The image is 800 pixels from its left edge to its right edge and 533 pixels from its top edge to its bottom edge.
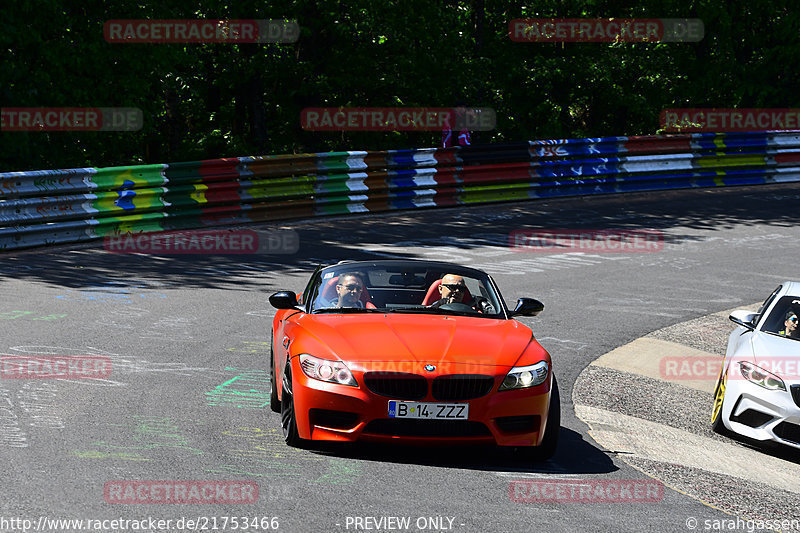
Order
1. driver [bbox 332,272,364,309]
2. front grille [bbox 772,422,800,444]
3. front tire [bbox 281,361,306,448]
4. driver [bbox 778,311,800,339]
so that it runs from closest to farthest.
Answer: front tire [bbox 281,361,306,448] < front grille [bbox 772,422,800,444] < driver [bbox 332,272,364,309] < driver [bbox 778,311,800,339]

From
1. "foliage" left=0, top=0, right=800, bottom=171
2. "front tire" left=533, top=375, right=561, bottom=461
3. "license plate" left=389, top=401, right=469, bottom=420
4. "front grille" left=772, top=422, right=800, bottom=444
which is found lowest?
"front grille" left=772, top=422, right=800, bottom=444

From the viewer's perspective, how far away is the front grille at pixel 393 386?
7.43m

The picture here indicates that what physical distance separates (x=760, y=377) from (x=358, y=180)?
13.5 m

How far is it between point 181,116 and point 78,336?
62.2ft

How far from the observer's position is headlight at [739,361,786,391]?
8.96 m

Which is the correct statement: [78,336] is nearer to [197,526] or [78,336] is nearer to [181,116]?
[197,526]

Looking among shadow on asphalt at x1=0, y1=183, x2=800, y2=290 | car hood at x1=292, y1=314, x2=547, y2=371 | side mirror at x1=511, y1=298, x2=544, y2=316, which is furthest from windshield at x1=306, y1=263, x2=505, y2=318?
shadow on asphalt at x1=0, y1=183, x2=800, y2=290

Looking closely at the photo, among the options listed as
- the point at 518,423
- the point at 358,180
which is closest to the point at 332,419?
the point at 518,423

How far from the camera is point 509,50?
103ft

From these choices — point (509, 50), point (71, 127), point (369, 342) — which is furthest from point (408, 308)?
point (509, 50)

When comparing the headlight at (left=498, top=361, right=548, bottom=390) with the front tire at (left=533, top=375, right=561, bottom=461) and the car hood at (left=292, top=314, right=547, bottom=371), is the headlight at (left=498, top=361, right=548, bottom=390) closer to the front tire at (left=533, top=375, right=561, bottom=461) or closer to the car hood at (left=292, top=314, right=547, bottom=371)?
the car hood at (left=292, top=314, right=547, bottom=371)

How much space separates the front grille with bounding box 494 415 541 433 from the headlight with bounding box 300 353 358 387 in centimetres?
98

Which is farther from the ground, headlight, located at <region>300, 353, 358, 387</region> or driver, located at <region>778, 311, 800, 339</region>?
headlight, located at <region>300, 353, 358, 387</region>

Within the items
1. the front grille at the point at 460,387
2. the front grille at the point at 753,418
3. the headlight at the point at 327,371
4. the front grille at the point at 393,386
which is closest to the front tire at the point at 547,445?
the front grille at the point at 460,387
